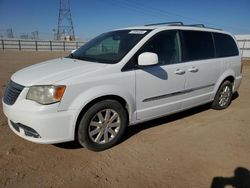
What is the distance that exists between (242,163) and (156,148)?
1.19m

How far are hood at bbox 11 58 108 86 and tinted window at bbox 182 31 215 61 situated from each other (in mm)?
Answer: 1767

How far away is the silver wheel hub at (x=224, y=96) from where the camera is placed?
5.76 m

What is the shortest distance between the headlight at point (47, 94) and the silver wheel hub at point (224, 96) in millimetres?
3871

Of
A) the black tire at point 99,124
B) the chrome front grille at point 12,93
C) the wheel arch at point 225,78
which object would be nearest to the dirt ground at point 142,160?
the black tire at point 99,124

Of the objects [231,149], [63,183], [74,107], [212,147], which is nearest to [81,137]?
[74,107]

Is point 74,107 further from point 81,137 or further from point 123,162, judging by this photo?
point 123,162

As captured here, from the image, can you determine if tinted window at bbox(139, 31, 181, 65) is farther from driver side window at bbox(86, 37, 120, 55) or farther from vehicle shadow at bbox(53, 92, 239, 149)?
vehicle shadow at bbox(53, 92, 239, 149)

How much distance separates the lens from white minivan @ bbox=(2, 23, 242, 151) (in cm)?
327

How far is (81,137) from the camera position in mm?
3521

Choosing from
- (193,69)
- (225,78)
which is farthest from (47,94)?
(225,78)

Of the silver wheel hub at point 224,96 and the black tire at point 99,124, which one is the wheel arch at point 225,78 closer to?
the silver wheel hub at point 224,96

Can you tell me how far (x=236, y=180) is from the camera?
3.11 metres

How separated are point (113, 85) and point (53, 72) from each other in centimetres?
84

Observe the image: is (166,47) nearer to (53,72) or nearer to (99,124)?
(99,124)
